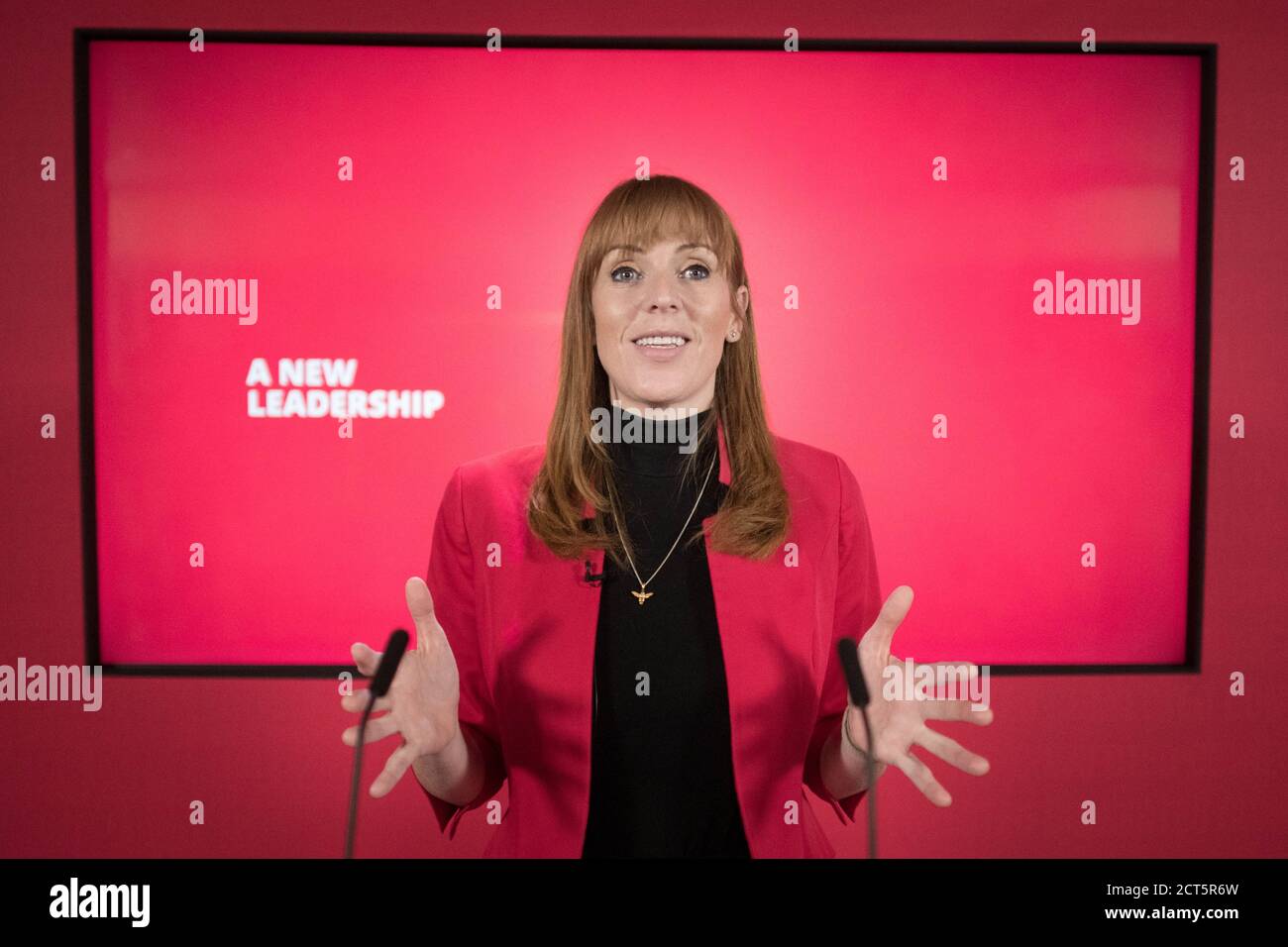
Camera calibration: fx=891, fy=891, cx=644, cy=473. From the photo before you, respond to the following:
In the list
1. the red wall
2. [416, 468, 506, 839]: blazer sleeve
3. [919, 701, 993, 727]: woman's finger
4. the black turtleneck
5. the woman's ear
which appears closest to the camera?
[919, 701, 993, 727]: woman's finger

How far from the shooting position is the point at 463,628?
A: 1.50 metres

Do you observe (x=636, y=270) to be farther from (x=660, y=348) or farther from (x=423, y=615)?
(x=423, y=615)

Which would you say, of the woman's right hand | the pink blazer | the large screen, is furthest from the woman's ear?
the woman's right hand

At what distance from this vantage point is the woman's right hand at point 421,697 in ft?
3.76

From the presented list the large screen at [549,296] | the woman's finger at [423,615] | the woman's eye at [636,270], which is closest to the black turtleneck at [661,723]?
the woman's finger at [423,615]

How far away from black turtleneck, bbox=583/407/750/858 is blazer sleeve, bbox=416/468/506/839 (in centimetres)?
21

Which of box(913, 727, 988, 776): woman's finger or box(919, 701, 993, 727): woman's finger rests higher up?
box(919, 701, 993, 727): woman's finger

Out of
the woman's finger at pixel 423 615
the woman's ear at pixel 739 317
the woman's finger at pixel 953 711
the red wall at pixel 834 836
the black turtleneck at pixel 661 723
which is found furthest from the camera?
the red wall at pixel 834 836

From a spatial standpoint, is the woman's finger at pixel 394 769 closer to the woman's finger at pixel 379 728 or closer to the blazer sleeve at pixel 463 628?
the woman's finger at pixel 379 728

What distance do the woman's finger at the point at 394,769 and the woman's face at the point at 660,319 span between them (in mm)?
688

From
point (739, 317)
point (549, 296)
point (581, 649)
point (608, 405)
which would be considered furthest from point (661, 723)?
point (549, 296)

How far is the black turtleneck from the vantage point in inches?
54.4

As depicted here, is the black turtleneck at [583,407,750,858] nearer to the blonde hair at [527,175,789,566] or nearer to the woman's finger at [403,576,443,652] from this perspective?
the blonde hair at [527,175,789,566]

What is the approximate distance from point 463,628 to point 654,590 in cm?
33
